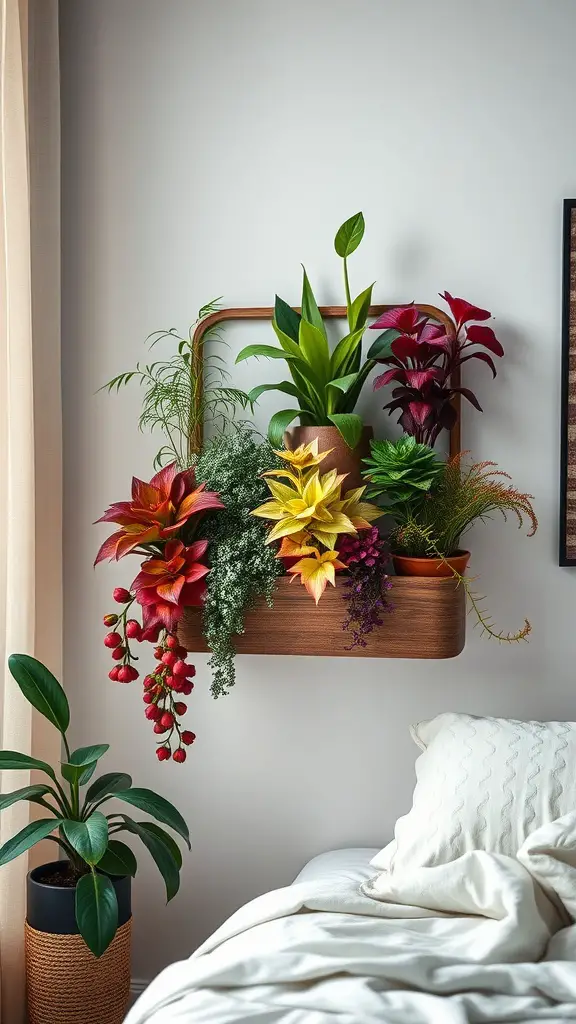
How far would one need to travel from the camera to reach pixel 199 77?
7.01 ft

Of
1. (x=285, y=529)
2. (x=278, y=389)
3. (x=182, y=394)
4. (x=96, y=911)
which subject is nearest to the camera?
(x=96, y=911)

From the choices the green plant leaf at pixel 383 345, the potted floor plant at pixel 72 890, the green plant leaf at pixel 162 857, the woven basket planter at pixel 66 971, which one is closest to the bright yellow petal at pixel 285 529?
the green plant leaf at pixel 383 345

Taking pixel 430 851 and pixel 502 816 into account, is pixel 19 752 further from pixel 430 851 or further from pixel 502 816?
pixel 502 816

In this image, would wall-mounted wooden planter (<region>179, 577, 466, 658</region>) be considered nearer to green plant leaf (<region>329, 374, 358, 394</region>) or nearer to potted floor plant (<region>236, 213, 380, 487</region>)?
potted floor plant (<region>236, 213, 380, 487</region>)

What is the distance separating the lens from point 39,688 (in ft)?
6.07

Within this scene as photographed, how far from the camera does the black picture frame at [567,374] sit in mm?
2008

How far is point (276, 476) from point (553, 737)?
791 mm

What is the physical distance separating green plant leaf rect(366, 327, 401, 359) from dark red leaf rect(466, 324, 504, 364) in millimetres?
161

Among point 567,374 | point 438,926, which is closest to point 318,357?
point 567,374

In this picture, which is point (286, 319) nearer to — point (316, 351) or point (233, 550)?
point (316, 351)

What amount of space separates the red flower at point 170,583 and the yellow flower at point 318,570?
0.64 ft

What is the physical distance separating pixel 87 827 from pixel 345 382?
3.42 ft

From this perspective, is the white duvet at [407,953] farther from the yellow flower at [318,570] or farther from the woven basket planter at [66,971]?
the yellow flower at [318,570]

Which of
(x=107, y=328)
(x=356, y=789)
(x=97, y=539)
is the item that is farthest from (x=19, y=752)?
(x=107, y=328)
